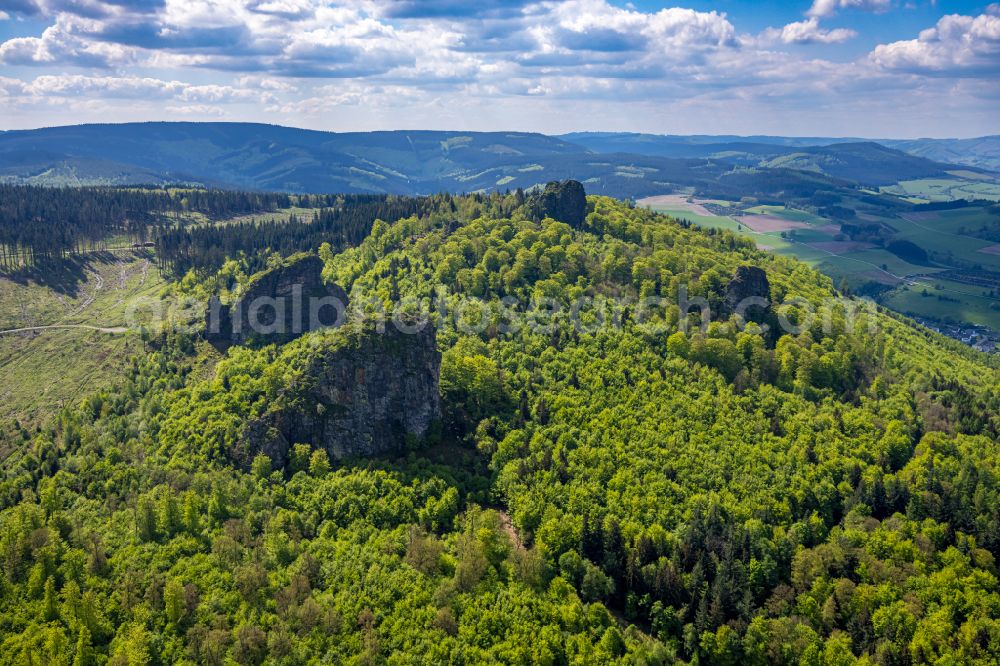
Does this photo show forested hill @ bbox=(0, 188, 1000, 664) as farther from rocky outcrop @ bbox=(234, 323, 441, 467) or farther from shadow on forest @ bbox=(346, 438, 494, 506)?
rocky outcrop @ bbox=(234, 323, 441, 467)

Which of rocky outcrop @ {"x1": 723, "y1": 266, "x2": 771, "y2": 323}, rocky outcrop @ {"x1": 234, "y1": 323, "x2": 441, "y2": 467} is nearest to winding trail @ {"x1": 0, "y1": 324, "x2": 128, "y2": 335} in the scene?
rocky outcrop @ {"x1": 234, "y1": 323, "x2": 441, "y2": 467}

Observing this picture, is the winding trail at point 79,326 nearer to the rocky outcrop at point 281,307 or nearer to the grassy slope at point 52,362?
the grassy slope at point 52,362

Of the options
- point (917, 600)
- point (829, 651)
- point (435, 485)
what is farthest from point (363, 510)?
point (917, 600)

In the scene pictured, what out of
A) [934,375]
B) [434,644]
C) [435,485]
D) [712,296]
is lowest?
[434,644]

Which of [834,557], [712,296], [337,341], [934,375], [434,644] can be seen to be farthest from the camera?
[712,296]

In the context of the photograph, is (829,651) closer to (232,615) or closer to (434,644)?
(434,644)

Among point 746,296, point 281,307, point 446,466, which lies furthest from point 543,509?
point 281,307
